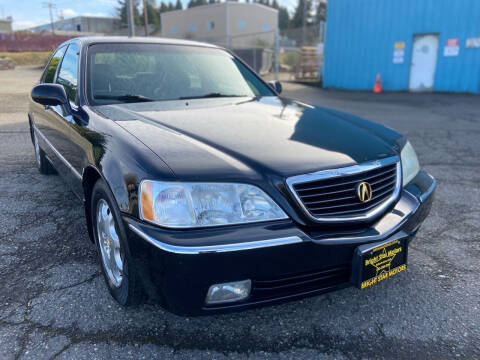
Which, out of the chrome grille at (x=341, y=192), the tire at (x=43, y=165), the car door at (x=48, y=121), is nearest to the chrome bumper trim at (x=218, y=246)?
the chrome grille at (x=341, y=192)

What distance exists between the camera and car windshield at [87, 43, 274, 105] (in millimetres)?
2830

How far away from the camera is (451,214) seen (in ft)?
11.8

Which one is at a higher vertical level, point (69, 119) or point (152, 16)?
point (152, 16)

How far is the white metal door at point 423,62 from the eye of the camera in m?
14.2

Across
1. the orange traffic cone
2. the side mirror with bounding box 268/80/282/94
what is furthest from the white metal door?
the side mirror with bounding box 268/80/282/94

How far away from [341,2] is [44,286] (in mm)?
15830

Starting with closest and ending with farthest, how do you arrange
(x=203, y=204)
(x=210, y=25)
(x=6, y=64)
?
(x=203, y=204) < (x=6, y=64) < (x=210, y=25)

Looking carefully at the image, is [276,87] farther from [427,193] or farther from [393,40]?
[393,40]

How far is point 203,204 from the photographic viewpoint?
68.0 inches

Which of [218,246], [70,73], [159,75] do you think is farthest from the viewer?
[70,73]

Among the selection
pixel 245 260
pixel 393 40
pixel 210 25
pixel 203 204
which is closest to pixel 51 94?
pixel 203 204

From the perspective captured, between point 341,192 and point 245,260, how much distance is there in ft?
1.98

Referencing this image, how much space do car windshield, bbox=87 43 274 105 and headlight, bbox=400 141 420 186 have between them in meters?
1.38

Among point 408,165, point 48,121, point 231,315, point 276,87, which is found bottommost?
point 231,315
